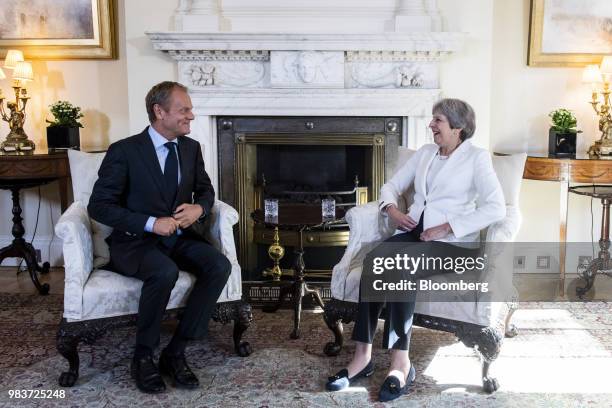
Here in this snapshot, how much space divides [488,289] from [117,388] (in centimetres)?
151

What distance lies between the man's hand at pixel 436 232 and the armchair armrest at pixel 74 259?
1387mm

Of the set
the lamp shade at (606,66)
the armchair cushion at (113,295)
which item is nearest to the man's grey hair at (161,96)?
the armchair cushion at (113,295)

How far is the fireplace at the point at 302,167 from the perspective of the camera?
4.12 meters

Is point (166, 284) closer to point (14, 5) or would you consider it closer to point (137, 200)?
point (137, 200)

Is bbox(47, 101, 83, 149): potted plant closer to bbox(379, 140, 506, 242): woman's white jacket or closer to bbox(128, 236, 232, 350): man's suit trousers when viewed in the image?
bbox(128, 236, 232, 350): man's suit trousers

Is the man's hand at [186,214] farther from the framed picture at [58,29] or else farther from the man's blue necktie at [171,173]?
the framed picture at [58,29]

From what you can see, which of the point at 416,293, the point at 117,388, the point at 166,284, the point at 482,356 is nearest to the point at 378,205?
the point at 416,293

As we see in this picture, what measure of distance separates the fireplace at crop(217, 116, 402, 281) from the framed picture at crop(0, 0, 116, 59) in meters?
1.05

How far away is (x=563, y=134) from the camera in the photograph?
4020 mm

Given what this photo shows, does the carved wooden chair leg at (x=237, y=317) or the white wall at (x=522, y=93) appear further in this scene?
the white wall at (x=522, y=93)

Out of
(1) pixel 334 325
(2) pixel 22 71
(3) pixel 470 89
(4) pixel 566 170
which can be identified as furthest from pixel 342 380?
(2) pixel 22 71

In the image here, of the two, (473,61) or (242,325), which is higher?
(473,61)

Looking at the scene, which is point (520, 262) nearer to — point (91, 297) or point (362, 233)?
point (362, 233)

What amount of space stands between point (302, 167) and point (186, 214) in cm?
183
